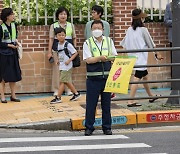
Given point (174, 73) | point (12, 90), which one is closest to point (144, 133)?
point (174, 73)

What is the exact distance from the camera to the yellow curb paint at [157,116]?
10.4m

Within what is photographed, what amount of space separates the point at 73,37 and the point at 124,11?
1489mm

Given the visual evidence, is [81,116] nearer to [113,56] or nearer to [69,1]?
[113,56]

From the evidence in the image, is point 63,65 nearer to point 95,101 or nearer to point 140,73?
point 140,73

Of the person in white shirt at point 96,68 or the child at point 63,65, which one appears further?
the child at point 63,65

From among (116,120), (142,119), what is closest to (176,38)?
(142,119)

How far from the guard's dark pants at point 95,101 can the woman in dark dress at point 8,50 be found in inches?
134

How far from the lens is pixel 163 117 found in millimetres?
10461

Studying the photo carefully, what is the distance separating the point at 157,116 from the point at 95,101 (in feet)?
5.18

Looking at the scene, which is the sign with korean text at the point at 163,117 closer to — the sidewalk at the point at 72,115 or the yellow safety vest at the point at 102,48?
the sidewalk at the point at 72,115

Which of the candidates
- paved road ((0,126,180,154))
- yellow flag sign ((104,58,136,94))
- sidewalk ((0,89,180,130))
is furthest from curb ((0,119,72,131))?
yellow flag sign ((104,58,136,94))

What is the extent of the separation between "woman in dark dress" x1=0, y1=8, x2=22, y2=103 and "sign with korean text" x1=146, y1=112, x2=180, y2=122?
3353 millimetres

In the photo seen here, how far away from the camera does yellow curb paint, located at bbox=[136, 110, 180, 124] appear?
1038 centimetres

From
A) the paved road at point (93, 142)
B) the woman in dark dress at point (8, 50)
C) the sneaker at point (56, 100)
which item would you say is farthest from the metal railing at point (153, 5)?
the paved road at point (93, 142)
